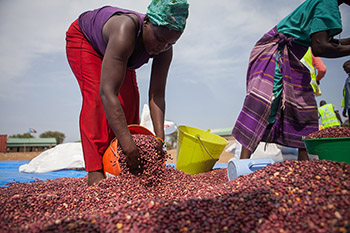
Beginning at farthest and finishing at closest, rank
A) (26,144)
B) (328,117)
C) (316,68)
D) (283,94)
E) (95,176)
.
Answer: (26,144), (328,117), (316,68), (283,94), (95,176)

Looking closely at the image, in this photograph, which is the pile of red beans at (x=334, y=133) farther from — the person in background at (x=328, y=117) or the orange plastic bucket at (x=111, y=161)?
the person in background at (x=328, y=117)

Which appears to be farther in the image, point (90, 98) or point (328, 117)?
point (328, 117)

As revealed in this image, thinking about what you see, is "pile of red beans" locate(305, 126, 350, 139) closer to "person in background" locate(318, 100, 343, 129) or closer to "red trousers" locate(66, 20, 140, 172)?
"red trousers" locate(66, 20, 140, 172)

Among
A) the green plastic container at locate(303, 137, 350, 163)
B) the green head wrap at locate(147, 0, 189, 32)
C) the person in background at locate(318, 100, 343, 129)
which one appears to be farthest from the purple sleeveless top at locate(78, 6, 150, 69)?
the person in background at locate(318, 100, 343, 129)

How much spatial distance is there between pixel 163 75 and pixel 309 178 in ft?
5.40

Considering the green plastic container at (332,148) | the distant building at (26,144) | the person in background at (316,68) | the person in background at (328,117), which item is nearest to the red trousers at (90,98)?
the green plastic container at (332,148)

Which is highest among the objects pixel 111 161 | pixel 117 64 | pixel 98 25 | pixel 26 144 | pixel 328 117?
pixel 98 25

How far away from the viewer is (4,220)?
47.2 inches

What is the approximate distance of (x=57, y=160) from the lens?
13.1 feet

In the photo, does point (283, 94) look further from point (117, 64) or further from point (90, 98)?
point (90, 98)

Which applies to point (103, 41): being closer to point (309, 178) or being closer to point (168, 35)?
point (168, 35)

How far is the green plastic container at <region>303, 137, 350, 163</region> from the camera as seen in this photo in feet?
5.16

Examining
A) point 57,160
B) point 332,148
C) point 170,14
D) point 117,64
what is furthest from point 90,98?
point 57,160

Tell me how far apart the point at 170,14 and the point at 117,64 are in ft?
1.76
